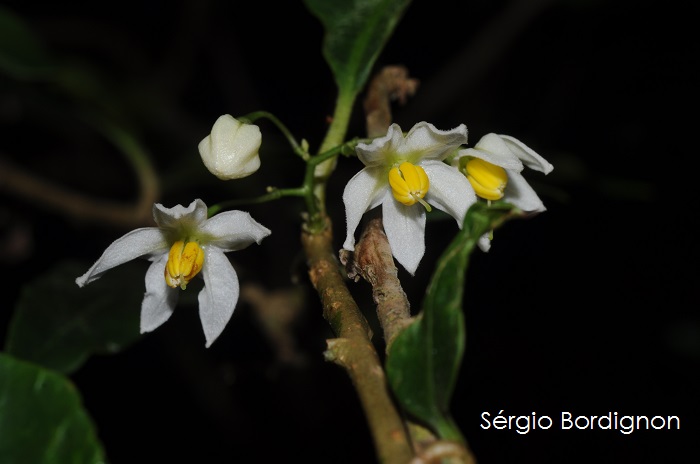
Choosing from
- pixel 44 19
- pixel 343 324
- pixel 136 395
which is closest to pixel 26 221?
pixel 136 395

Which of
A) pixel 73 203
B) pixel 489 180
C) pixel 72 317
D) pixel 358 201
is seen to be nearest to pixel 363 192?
pixel 358 201

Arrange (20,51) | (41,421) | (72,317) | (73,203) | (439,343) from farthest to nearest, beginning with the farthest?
(73,203)
(20,51)
(72,317)
(41,421)
(439,343)

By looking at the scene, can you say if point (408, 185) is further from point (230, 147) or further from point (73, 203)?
point (73, 203)

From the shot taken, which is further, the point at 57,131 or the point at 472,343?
the point at 57,131

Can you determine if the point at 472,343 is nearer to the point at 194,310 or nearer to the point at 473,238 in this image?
the point at 194,310

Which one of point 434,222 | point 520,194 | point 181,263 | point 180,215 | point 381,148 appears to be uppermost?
point 381,148

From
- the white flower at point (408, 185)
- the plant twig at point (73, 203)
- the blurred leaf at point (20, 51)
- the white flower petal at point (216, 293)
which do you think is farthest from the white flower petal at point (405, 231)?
the blurred leaf at point (20, 51)

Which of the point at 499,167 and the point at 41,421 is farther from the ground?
the point at 499,167
